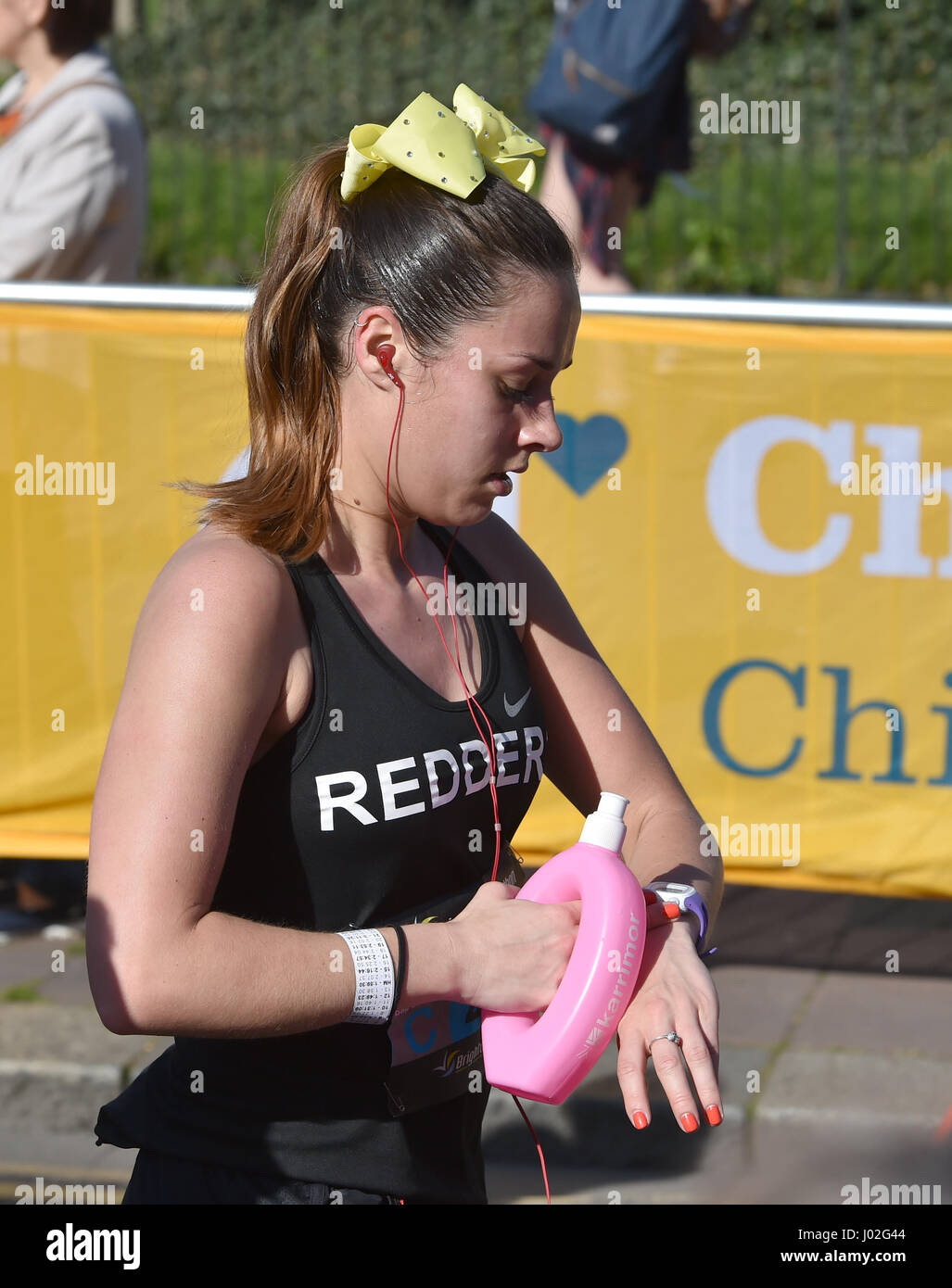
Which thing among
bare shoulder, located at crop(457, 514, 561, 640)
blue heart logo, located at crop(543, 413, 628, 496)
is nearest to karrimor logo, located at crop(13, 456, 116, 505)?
blue heart logo, located at crop(543, 413, 628, 496)

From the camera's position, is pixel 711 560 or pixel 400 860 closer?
pixel 400 860

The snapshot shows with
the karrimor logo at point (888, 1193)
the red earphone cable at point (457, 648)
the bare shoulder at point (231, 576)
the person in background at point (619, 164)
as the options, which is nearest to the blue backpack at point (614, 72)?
the person in background at point (619, 164)

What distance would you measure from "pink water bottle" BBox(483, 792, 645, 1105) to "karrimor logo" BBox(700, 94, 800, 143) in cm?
703

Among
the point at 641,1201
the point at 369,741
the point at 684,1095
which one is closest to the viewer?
the point at 684,1095

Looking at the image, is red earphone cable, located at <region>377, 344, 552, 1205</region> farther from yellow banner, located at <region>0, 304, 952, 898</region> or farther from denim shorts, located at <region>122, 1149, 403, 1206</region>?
yellow banner, located at <region>0, 304, 952, 898</region>

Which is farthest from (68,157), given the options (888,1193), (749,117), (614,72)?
(749,117)

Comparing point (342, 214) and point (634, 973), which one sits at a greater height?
point (342, 214)

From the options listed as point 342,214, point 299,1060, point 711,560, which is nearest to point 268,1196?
point 299,1060

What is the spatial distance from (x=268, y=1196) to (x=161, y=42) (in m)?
11.8

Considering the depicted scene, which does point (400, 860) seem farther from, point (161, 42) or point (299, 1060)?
point (161, 42)

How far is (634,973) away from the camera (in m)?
1.69

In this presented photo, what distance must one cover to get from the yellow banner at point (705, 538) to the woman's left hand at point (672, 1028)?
2.64m

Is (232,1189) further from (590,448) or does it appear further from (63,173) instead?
(63,173)

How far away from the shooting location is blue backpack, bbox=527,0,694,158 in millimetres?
6070
